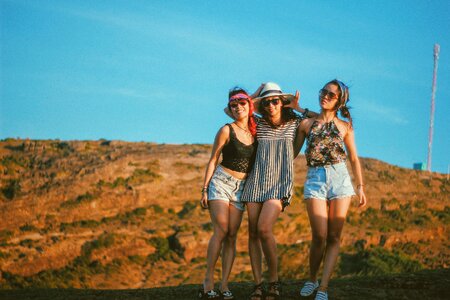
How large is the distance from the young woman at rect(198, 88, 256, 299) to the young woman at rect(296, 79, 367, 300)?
27.1 inches

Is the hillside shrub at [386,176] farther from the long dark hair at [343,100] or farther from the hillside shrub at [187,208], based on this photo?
the long dark hair at [343,100]

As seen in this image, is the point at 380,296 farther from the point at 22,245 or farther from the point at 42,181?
the point at 42,181

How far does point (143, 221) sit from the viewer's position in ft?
103

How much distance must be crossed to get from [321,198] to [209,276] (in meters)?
1.63

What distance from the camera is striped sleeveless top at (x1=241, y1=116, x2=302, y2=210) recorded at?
7145mm

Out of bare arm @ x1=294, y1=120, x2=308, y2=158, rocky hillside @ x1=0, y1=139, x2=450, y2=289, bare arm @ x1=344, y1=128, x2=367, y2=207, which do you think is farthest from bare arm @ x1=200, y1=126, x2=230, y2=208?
rocky hillside @ x1=0, y1=139, x2=450, y2=289

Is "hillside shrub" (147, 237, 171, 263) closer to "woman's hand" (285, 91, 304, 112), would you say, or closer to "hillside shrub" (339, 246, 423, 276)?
"hillside shrub" (339, 246, 423, 276)

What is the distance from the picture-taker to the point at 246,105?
24.3 feet

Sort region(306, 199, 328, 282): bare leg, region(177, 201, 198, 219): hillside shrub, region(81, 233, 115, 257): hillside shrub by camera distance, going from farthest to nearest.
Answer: region(177, 201, 198, 219): hillside shrub
region(81, 233, 115, 257): hillside shrub
region(306, 199, 328, 282): bare leg

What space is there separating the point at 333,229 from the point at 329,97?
1.56 m

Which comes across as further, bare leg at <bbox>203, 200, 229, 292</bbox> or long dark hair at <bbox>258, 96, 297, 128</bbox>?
long dark hair at <bbox>258, 96, 297, 128</bbox>

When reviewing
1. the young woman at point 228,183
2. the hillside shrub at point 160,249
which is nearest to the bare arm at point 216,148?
the young woman at point 228,183

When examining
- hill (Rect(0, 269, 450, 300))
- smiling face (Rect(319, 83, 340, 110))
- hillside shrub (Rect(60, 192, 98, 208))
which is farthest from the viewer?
hillside shrub (Rect(60, 192, 98, 208))

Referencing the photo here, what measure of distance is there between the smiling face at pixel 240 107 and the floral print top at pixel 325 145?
2.68ft
